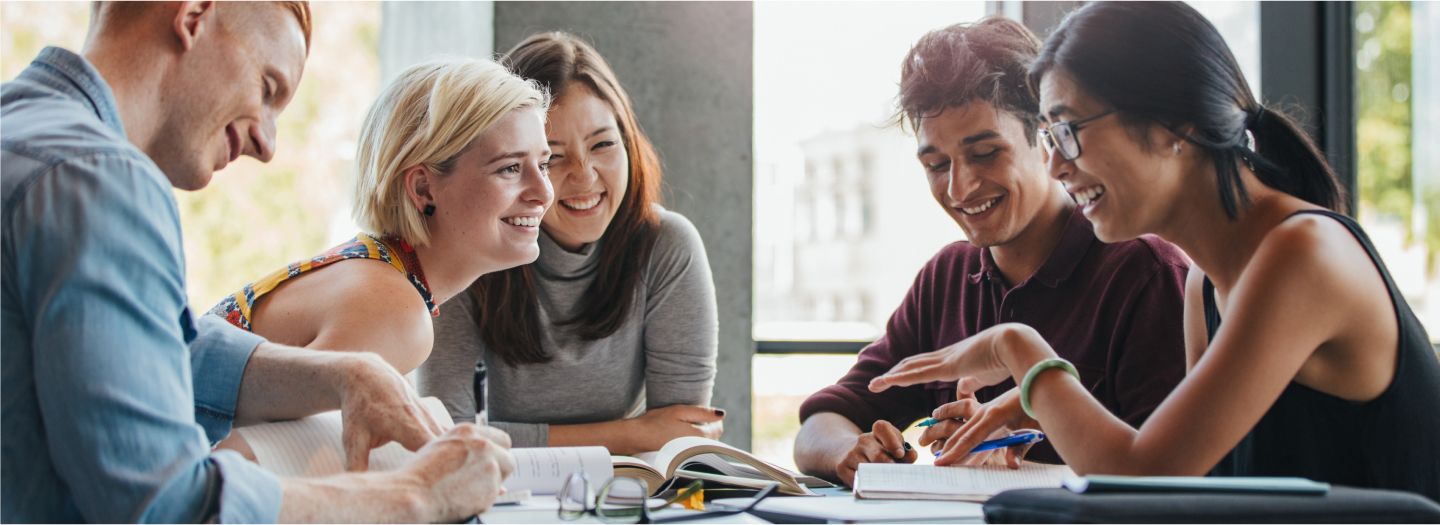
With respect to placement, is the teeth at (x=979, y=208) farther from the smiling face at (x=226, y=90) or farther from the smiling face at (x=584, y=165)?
the smiling face at (x=226, y=90)

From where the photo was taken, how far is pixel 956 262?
1.81 m

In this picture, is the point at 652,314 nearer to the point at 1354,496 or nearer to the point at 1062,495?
the point at 1062,495

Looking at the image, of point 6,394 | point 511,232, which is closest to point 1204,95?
point 511,232

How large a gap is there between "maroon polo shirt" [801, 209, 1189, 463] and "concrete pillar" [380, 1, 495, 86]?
1855 millimetres

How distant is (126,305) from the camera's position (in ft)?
2.18

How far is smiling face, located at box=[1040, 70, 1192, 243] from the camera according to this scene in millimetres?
1178

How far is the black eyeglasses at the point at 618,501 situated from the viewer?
37.3 inches

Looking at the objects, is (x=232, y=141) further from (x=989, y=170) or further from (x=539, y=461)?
(x=989, y=170)

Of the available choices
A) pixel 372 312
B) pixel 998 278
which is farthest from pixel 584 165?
pixel 998 278

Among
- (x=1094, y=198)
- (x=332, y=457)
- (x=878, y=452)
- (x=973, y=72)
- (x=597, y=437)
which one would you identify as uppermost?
(x=973, y=72)

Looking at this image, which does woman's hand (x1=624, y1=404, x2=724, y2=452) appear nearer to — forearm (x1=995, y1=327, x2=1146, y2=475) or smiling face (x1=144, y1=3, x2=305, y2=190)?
forearm (x1=995, y1=327, x2=1146, y2=475)

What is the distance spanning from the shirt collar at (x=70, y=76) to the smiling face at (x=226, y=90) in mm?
85

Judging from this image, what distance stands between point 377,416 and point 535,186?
0.72m

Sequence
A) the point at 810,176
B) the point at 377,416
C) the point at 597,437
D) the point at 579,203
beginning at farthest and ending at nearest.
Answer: the point at 810,176 < the point at 579,203 < the point at 597,437 < the point at 377,416
